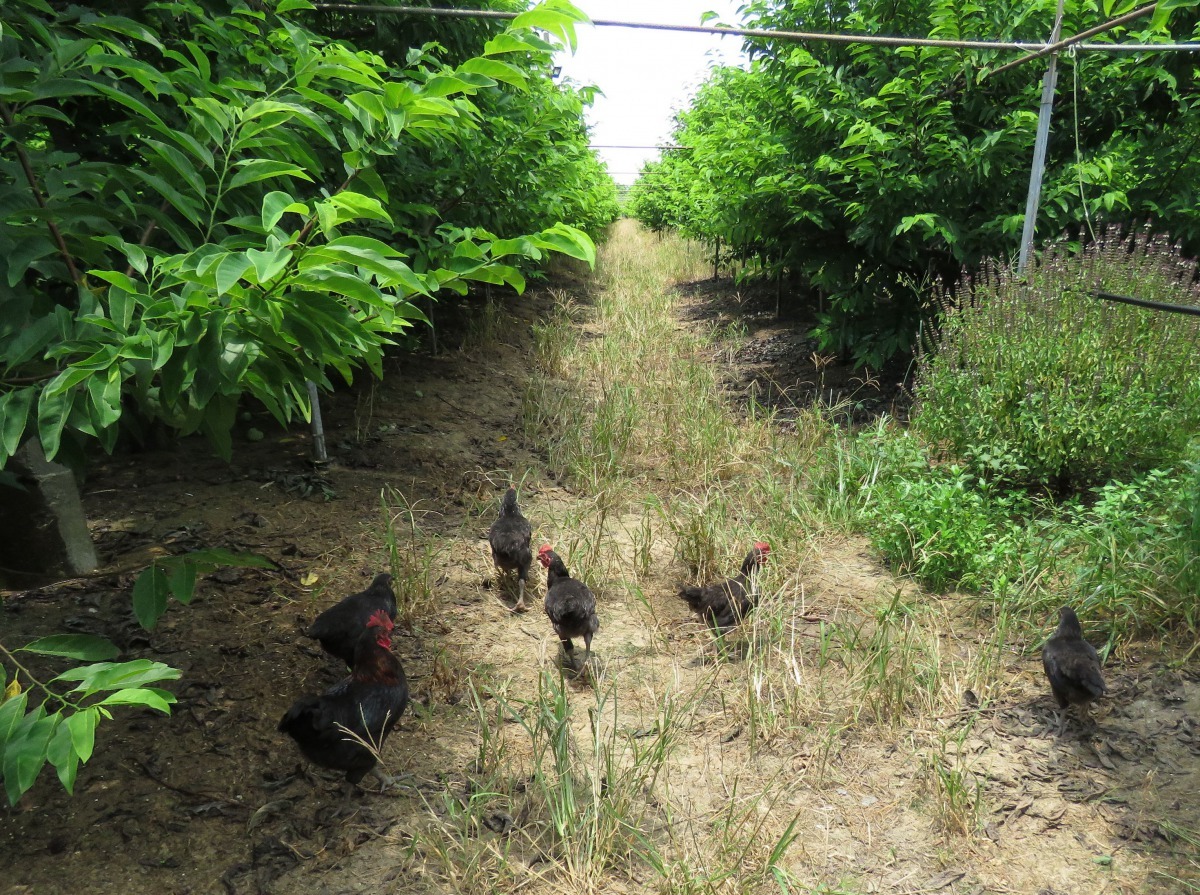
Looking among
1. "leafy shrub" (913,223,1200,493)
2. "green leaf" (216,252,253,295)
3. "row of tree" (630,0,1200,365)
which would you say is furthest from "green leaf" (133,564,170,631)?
"row of tree" (630,0,1200,365)

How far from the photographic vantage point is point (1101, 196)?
5562mm

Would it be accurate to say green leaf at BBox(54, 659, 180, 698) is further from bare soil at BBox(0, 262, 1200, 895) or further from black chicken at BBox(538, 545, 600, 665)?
black chicken at BBox(538, 545, 600, 665)

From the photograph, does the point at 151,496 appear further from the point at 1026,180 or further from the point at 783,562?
the point at 1026,180

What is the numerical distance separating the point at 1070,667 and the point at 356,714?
9.16 ft

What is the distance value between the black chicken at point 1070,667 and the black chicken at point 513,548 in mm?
2493

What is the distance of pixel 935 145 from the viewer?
18.3 ft

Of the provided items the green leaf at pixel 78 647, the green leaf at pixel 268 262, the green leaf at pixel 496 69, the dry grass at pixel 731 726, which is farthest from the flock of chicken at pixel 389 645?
the green leaf at pixel 496 69

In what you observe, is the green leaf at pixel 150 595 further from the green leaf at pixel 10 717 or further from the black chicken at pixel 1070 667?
the black chicken at pixel 1070 667

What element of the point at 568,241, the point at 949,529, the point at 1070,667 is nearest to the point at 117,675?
the point at 568,241

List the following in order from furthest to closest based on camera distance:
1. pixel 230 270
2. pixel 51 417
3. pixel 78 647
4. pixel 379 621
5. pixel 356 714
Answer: pixel 379 621
pixel 356 714
pixel 78 647
pixel 51 417
pixel 230 270

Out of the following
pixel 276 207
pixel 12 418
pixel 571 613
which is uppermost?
pixel 276 207

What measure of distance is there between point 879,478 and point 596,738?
3125 millimetres

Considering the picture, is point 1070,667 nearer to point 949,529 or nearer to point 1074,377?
point 949,529

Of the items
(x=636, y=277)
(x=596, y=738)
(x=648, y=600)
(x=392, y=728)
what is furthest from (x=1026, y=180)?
(x=636, y=277)
